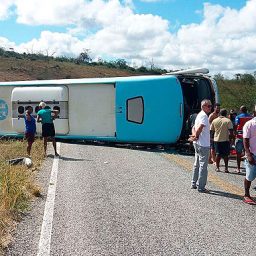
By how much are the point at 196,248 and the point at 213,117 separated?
692 cm

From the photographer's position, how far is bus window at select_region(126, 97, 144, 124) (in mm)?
14273

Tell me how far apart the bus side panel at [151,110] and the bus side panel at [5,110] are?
4.43m

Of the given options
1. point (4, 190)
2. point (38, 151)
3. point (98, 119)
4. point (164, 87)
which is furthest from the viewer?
point (98, 119)

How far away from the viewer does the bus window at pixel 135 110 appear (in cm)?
1427

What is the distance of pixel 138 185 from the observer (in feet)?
26.7

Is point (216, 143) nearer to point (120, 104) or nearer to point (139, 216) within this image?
point (120, 104)

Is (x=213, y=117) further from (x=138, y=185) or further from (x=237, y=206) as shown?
(x=237, y=206)

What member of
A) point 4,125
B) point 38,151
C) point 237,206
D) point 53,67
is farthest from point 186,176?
point 53,67

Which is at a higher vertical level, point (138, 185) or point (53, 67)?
point (53, 67)

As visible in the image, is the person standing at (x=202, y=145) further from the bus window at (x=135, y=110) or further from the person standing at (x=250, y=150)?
the bus window at (x=135, y=110)

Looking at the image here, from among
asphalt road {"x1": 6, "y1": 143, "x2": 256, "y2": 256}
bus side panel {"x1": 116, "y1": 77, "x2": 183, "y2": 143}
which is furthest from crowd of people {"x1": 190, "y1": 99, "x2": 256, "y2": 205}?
bus side panel {"x1": 116, "y1": 77, "x2": 183, "y2": 143}

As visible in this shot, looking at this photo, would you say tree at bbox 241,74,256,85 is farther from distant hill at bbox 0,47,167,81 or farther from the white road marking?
the white road marking

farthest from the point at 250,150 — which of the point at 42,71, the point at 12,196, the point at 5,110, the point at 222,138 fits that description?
the point at 42,71

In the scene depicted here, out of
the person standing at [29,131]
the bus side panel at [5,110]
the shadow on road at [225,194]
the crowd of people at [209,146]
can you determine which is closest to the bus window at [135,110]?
the person standing at [29,131]
